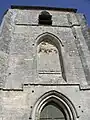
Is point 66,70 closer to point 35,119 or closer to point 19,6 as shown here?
point 35,119

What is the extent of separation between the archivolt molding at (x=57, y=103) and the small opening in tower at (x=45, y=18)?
16.5 ft

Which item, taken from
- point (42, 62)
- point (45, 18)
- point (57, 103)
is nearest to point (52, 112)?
point (57, 103)

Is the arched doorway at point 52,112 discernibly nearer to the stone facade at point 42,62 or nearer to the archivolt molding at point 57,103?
the archivolt molding at point 57,103

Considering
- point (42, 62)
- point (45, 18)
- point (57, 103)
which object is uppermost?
point (45, 18)

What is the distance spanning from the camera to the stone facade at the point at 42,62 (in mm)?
8211

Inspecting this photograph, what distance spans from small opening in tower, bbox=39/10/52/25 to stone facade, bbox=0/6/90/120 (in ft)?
0.65

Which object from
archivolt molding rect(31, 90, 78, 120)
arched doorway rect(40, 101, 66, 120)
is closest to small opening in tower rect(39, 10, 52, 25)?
archivolt molding rect(31, 90, 78, 120)

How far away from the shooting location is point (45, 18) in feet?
43.1

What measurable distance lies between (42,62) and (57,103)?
2.23 meters

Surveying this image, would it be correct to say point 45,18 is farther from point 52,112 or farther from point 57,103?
point 52,112

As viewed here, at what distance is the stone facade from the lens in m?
8.21

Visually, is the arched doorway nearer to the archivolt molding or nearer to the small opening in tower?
the archivolt molding

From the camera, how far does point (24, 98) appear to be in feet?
27.3

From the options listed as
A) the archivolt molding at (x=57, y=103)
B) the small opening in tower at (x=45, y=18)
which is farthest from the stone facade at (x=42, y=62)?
the small opening in tower at (x=45, y=18)
